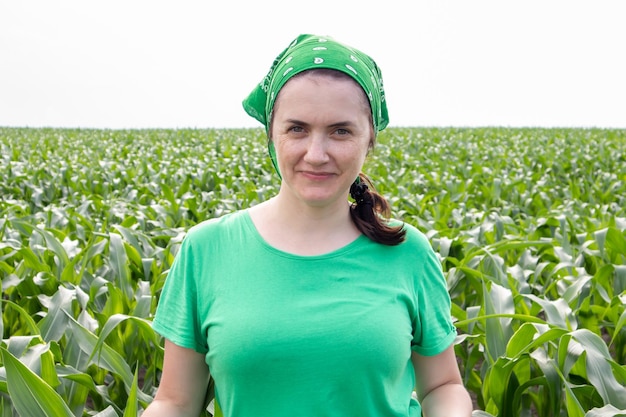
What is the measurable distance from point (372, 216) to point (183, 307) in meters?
0.53

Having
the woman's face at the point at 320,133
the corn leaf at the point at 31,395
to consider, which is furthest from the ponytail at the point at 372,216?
the corn leaf at the point at 31,395

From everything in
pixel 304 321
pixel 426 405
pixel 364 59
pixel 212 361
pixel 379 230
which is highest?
pixel 364 59

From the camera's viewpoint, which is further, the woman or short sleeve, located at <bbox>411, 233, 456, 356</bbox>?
short sleeve, located at <bbox>411, 233, 456, 356</bbox>

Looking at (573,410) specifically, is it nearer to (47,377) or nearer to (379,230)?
(379,230)

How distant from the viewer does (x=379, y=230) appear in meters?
1.58

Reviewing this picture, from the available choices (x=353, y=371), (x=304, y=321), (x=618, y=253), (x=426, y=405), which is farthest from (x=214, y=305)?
(x=618, y=253)

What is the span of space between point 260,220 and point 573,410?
1.14 m

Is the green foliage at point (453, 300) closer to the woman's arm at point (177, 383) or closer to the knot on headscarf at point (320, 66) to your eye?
the woman's arm at point (177, 383)

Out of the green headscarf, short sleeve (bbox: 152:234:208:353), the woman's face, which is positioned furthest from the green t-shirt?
the green headscarf

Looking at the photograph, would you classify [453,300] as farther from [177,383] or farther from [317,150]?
[317,150]

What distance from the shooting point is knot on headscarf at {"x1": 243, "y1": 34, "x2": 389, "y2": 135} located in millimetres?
1410

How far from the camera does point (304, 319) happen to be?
1.45 metres

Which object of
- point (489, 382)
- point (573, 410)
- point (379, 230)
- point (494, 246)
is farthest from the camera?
point (494, 246)

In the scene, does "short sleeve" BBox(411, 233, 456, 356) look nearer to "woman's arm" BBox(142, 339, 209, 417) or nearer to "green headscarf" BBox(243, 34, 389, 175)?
"green headscarf" BBox(243, 34, 389, 175)
